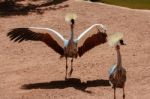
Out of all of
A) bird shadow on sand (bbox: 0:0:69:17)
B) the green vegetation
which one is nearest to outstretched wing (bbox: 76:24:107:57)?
bird shadow on sand (bbox: 0:0:69:17)

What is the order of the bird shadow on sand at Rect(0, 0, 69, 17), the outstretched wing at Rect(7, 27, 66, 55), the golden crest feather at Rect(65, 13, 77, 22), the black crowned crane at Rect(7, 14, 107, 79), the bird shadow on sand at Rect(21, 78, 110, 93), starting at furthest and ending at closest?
the bird shadow on sand at Rect(0, 0, 69, 17)
the outstretched wing at Rect(7, 27, 66, 55)
the black crowned crane at Rect(7, 14, 107, 79)
the bird shadow on sand at Rect(21, 78, 110, 93)
the golden crest feather at Rect(65, 13, 77, 22)

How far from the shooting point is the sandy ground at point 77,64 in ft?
45.1

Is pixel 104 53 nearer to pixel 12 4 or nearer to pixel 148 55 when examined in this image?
pixel 148 55

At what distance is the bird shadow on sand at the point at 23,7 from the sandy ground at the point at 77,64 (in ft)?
5.63

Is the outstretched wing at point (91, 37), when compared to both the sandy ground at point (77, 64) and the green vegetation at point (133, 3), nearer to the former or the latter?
the sandy ground at point (77, 64)

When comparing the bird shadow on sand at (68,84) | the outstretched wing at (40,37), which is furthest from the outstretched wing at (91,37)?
the bird shadow on sand at (68,84)

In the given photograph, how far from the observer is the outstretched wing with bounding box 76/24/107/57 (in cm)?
1438

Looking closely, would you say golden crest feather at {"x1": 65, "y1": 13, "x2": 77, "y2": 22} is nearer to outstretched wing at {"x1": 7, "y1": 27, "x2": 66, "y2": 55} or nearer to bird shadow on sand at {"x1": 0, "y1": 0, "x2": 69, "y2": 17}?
outstretched wing at {"x1": 7, "y1": 27, "x2": 66, "y2": 55}

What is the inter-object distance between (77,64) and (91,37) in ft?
6.02

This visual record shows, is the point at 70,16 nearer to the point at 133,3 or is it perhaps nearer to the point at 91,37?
the point at 91,37

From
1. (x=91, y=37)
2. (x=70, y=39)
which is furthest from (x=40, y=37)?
(x=91, y=37)

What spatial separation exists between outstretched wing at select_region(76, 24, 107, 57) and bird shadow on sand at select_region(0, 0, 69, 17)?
9166 mm

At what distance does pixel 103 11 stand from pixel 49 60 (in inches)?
270

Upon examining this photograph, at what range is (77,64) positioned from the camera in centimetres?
1611
